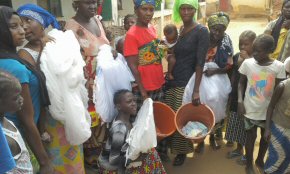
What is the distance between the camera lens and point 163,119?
3148 mm

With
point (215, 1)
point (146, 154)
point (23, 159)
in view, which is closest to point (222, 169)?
point (146, 154)

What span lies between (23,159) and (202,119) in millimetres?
2038

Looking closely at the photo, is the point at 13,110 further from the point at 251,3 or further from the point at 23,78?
the point at 251,3

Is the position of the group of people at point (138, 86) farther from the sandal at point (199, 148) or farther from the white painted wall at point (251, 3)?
the white painted wall at point (251, 3)

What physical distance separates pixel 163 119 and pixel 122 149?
2.52 feet

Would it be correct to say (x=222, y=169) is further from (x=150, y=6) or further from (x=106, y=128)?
(x=150, y=6)

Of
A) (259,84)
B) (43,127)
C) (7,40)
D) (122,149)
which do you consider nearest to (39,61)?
(7,40)

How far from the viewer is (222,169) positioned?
3.48 metres

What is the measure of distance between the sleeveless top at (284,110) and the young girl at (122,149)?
3.82ft

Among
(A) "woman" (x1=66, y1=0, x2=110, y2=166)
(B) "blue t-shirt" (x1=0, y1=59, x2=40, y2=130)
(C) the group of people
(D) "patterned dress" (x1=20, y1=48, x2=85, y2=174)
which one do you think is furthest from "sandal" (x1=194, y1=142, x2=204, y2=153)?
(B) "blue t-shirt" (x1=0, y1=59, x2=40, y2=130)

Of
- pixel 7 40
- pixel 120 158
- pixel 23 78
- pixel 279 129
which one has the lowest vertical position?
pixel 120 158

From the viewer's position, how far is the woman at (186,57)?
3.00 meters

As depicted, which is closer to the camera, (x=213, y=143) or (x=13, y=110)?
(x=13, y=110)

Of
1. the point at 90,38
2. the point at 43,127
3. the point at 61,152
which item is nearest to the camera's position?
the point at 43,127
